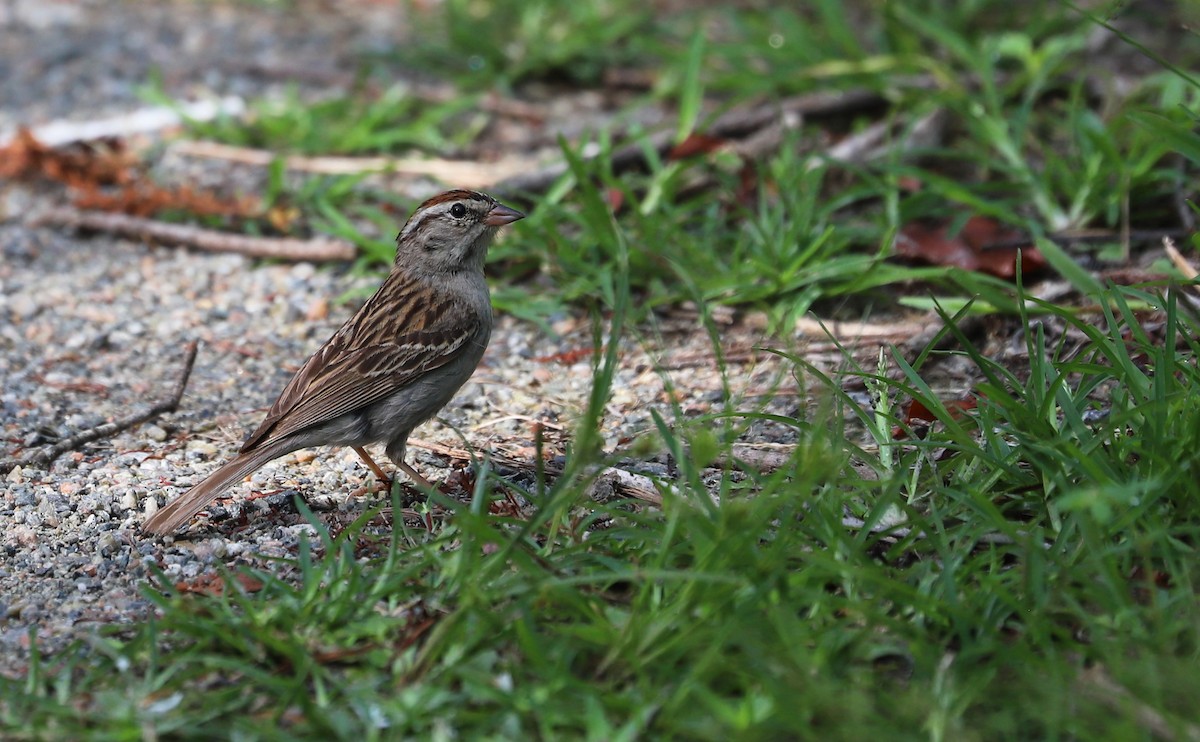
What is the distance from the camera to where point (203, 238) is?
6.64 m

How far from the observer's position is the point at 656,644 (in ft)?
10.3

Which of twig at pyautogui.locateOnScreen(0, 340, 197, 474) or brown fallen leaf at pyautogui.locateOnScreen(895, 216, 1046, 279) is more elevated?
brown fallen leaf at pyautogui.locateOnScreen(895, 216, 1046, 279)

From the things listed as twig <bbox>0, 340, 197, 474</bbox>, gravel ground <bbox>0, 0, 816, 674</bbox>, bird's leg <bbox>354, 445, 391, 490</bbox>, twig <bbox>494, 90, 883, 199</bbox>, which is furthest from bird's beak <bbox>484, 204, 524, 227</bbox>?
twig <bbox>494, 90, 883, 199</bbox>

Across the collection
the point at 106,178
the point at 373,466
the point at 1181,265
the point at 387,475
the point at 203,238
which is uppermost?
the point at 1181,265

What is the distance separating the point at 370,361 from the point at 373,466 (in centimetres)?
36

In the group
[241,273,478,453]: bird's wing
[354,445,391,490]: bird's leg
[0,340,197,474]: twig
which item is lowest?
[354,445,391,490]: bird's leg

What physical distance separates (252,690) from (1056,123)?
505 cm

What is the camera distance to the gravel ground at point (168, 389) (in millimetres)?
3914

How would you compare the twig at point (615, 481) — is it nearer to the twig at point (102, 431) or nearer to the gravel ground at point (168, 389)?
the gravel ground at point (168, 389)

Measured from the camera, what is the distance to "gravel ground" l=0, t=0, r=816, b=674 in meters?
3.91

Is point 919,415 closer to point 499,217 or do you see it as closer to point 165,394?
point 499,217

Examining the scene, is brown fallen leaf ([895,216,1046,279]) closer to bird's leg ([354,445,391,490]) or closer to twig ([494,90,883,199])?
twig ([494,90,883,199])

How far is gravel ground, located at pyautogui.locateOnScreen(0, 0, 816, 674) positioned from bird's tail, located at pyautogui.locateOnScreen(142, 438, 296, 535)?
0.06 metres

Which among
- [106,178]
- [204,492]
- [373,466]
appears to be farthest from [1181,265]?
[106,178]
